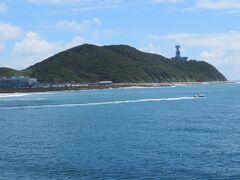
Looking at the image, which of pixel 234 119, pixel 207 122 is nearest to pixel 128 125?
pixel 207 122

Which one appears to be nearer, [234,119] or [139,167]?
[139,167]

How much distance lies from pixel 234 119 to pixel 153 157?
160ft

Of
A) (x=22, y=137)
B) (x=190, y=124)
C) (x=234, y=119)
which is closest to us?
(x=22, y=137)

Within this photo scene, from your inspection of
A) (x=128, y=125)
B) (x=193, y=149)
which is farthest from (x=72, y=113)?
(x=193, y=149)

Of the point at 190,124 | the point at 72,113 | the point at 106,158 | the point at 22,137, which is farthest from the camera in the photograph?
the point at 72,113

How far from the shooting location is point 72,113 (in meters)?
132

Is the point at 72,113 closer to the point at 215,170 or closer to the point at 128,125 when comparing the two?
the point at 128,125

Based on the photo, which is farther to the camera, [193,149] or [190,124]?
[190,124]

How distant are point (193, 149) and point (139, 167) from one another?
13555 millimetres

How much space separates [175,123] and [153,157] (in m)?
40.6

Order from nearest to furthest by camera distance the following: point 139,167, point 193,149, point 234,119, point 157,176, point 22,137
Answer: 1. point 157,176
2. point 139,167
3. point 193,149
4. point 22,137
5. point 234,119

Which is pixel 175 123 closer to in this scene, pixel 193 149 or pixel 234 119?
pixel 234 119

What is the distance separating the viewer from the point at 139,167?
5706 centimetres

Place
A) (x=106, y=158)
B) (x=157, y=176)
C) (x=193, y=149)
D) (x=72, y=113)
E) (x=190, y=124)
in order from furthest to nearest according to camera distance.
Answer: (x=72, y=113), (x=190, y=124), (x=193, y=149), (x=106, y=158), (x=157, y=176)
